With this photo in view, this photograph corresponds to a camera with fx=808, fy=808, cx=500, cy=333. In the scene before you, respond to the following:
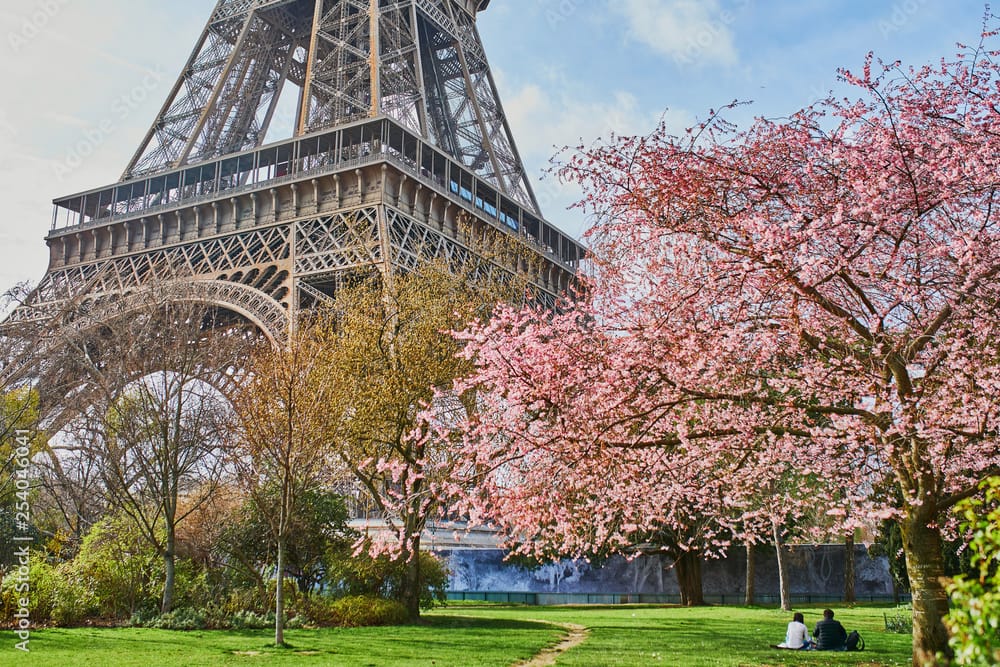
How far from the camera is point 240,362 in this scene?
27.8m

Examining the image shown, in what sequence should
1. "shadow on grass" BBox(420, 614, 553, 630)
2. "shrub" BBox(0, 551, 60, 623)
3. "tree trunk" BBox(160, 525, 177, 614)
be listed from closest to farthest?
"shrub" BBox(0, 551, 60, 623)
"tree trunk" BBox(160, 525, 177, 614)
"shadow on grass" BBox(420, 614, 553, 630)

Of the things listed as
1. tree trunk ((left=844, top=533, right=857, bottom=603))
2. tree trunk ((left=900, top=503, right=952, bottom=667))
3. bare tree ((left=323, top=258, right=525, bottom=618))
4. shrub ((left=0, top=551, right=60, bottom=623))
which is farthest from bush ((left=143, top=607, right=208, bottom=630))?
tree trunk ((left=844, top=533, right=857, bottom=603))

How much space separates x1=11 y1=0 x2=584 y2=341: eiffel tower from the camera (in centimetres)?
3425

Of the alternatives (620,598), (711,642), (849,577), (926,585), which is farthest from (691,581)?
(926,585)

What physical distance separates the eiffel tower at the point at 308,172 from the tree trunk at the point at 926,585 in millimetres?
21978

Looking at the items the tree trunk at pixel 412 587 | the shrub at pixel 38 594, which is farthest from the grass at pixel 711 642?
the shrub at pixel 38 594

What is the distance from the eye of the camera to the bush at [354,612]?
18.5 meters

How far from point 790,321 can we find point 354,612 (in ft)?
44.3

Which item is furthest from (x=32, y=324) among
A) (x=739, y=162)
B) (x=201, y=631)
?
(x=739, y=162)

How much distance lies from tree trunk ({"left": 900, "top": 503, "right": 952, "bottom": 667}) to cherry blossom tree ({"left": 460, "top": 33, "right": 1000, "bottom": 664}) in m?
0.02

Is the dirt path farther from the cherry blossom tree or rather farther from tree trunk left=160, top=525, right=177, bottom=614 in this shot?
tree trunk left=160, top=525, right=177, bottom=614

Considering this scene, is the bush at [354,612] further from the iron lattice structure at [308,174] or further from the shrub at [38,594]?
the iron lattice structure at [308,174]

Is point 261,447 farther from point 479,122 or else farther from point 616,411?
point 479,122

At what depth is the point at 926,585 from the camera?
8.88 m
